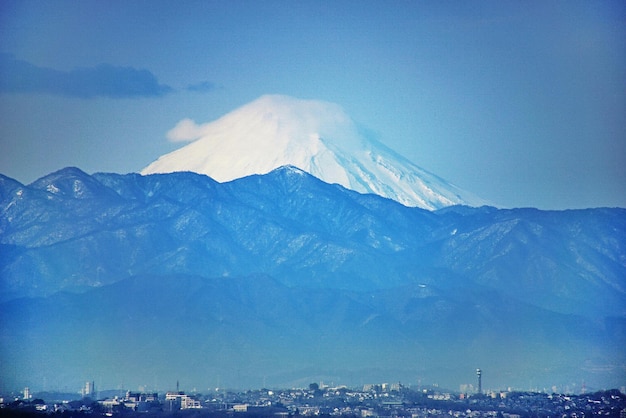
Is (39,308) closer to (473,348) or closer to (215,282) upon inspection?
(215,282)

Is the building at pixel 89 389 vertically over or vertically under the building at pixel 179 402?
over

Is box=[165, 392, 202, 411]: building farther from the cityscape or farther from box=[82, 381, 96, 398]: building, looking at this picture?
box=[82, 381, 96, 398]: building

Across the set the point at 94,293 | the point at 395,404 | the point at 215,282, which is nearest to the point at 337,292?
the point at 215,282

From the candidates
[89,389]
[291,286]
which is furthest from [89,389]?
[291,286]

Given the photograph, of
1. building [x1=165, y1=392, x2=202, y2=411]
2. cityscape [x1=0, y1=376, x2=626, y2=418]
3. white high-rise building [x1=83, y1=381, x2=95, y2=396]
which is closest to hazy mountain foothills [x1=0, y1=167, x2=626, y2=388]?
white high-rise building [x1=83, y1=381, x2=95, y2=396]

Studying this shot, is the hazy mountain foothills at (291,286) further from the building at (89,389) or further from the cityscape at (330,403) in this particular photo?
the cityscape at (330,403)

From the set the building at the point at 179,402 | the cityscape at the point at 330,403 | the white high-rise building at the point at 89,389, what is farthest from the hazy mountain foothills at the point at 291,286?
the building at the point at 179,402

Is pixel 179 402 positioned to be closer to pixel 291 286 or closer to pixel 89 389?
pixel 89 389
